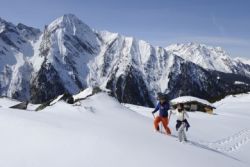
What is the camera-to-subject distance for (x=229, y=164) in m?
19.1

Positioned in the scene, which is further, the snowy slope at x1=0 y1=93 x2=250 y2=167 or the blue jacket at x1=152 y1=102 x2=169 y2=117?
the blue jacket at x1=152 y1=102 x2=169 y2=117

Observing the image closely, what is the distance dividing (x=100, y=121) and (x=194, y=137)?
8383 millimetres

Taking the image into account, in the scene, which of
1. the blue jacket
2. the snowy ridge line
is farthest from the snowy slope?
the snowy ridge line

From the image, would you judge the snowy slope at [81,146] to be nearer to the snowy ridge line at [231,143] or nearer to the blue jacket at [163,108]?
the blue jacket at [163,108]

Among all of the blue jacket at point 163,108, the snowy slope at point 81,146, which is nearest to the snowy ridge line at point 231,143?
the snowy slope at point 81,146

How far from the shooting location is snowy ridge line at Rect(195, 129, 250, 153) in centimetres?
2752

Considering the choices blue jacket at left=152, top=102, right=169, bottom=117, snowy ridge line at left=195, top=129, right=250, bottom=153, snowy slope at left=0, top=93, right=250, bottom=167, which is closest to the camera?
snowy slope at left=0, top=93, right=250, bottom=167

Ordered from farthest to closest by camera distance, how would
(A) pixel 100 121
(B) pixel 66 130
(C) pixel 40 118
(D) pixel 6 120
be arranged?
(A) pixel 100 121 → (C) pixel 40 118 → (D) pixel 6 120 → (B) pixel 66 130

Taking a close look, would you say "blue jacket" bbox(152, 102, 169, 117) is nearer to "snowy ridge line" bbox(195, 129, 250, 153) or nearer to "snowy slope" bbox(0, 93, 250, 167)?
"snowy slope" bbox(0, 93, 250, 167)

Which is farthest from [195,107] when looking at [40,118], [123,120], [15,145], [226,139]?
[15,145]

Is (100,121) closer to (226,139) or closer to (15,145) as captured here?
(15,145)

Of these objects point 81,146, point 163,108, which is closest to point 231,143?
point 163,108

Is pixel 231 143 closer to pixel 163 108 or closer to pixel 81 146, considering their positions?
pixel 163 108

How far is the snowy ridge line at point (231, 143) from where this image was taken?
1083 inches
